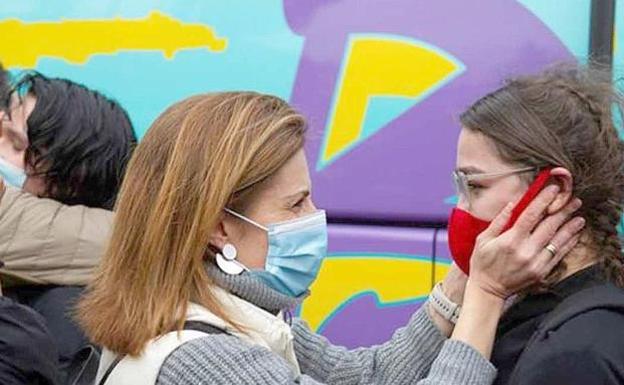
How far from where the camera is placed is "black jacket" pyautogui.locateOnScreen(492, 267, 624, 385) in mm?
1665

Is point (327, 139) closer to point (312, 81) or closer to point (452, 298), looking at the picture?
point (312, 81)

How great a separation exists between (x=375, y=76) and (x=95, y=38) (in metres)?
0.77

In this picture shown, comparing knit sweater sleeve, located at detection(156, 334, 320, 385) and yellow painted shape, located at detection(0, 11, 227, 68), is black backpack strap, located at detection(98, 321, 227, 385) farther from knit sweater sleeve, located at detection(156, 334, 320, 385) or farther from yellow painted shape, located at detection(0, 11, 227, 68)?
yellow painted shape, located at detection(0, 11, 227, 68)

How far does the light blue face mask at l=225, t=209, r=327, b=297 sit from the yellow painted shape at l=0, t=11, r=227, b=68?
→ 1.04 metres

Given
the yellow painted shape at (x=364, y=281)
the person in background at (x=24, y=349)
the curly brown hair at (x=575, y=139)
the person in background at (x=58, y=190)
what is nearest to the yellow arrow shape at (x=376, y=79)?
the yellow painted shape at (x=364, y=281)

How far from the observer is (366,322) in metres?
2.76

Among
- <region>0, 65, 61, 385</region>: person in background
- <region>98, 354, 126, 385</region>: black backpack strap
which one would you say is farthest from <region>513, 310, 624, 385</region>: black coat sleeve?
<region>0, 65, 61, 385</region>: person in background

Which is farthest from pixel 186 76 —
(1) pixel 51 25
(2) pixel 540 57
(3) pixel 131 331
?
(3) pixel 131 331

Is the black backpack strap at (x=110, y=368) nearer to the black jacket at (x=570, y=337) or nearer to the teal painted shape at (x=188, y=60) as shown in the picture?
the black jacket at (x=570, y=337)

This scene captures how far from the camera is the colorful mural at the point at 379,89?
8.90 feet

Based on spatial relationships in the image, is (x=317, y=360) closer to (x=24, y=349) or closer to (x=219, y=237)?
(x=219, y=237)

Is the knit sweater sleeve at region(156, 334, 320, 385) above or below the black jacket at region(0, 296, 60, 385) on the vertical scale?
above

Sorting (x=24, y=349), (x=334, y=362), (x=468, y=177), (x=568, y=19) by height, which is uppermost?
(x=568, y=19)

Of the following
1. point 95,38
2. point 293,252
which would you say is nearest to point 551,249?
point 293,252
